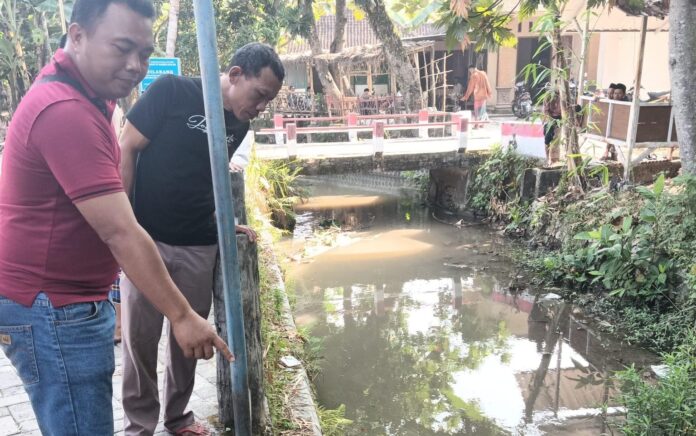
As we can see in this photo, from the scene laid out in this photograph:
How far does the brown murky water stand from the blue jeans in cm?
→ 291

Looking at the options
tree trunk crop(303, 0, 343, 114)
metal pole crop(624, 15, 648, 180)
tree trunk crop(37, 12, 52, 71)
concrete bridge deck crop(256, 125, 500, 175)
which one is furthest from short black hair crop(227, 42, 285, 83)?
tree trunk crop(37, 12, 52, 71)

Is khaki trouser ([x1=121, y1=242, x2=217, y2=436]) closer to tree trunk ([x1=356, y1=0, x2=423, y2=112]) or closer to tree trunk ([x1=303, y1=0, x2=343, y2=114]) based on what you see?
tree trunk ([x1=356, y1=0, x2=423, y2=112])

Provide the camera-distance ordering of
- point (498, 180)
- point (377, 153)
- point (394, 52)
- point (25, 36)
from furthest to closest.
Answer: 1. point (25, 36)
2. point (394, 52)
3. point (377, 153)
4. point (498, 180)

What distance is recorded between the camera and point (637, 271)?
18.3ft

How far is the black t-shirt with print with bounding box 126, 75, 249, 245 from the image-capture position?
210cm

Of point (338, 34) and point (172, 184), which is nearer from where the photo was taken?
point (172, 184)

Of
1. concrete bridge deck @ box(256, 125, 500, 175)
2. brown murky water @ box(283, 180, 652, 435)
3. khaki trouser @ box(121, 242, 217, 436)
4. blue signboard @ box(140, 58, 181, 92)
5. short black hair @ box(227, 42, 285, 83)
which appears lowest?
brown murky water @ box(283, 180, 652, 435)

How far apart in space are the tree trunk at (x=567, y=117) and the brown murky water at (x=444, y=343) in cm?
155

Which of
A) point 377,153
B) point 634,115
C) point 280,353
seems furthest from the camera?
point 377,153

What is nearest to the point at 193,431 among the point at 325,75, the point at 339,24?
the point at 325,75

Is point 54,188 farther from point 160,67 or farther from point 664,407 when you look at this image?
point 160,67

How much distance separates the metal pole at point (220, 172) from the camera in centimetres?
149

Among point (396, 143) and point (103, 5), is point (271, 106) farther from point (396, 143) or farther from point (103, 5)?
point (103, 5)

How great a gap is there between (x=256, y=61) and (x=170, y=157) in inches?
20.1
